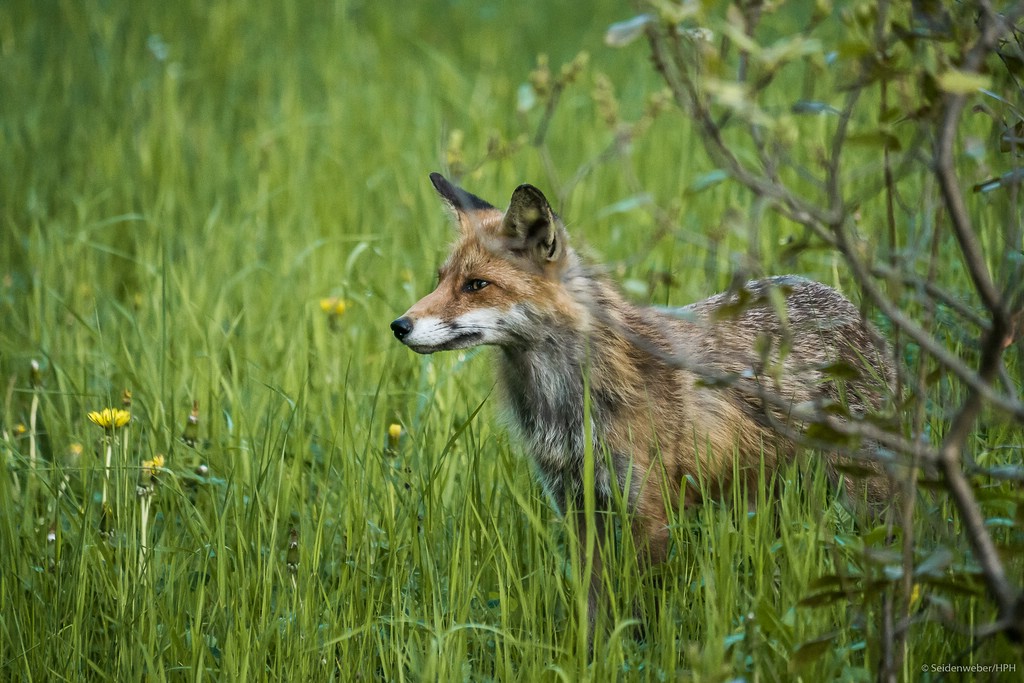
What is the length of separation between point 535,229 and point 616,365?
619 millimetres

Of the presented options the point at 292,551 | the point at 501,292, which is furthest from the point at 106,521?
the point at 501,292

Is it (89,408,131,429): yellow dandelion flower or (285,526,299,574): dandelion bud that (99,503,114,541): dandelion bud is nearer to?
(89,408,131,429): yellow dandelion flower

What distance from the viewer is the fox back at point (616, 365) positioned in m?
4.05

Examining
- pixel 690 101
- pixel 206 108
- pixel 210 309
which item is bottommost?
pixel 210 309

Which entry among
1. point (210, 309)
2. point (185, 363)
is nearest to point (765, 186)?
point (185, 363)

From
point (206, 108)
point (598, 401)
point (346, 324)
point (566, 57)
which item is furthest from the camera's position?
point (566, 57)

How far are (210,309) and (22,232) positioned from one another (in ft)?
6.78

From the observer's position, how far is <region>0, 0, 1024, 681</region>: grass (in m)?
3.23

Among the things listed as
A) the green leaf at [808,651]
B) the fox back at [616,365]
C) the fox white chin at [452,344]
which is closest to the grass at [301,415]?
the green leaf at [808,651]

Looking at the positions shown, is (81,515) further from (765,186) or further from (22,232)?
(22,232)

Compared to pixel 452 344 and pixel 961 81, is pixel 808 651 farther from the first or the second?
pixel 452 344

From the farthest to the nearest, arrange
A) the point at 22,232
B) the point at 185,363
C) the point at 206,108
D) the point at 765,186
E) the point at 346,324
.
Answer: the point at 206,108 → the point at 22,232 → the point at 346,324 → the point at 185,363 → the point at 765,186

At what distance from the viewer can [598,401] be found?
417 cm

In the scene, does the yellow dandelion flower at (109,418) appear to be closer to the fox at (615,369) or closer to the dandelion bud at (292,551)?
the dandelion bud at (292,551)
